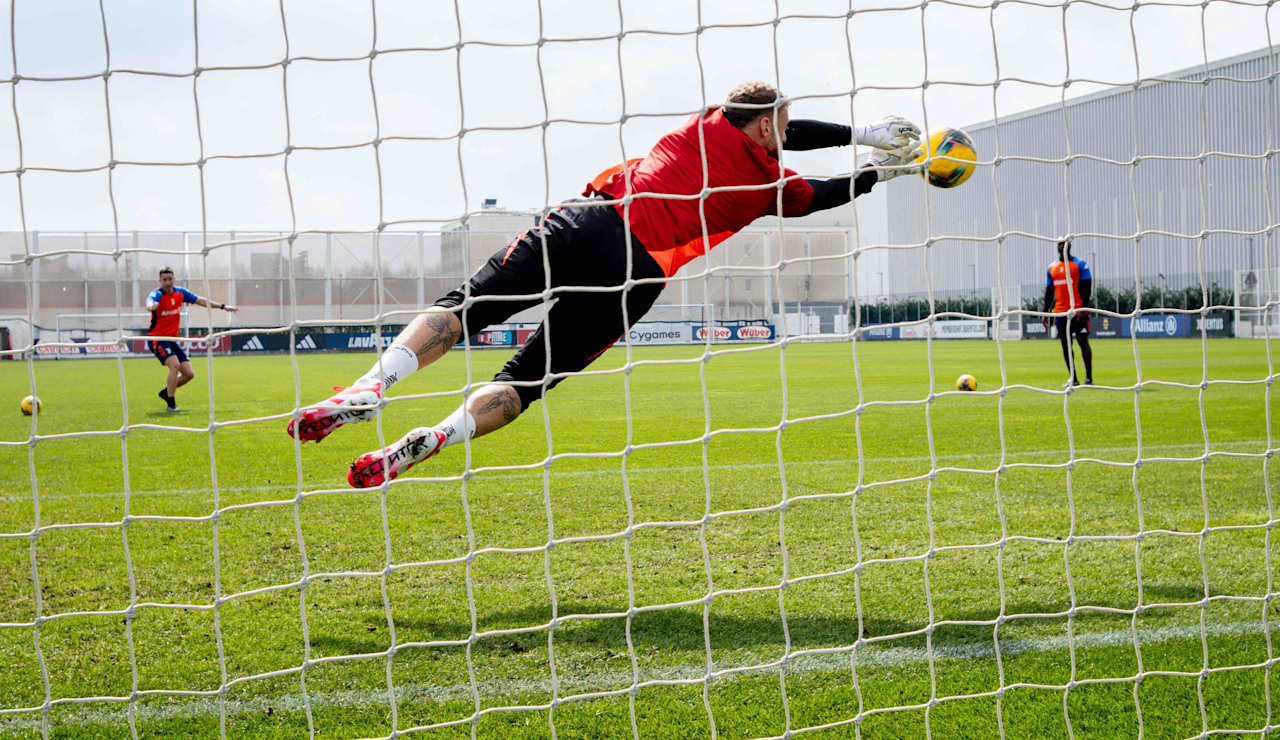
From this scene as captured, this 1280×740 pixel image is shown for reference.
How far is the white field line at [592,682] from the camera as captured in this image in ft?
9.02

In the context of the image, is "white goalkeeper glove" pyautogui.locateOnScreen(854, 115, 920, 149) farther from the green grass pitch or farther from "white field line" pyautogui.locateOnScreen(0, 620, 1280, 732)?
"white field line" pyautogui.locateOnScreen(0, 620, 1280, 732)

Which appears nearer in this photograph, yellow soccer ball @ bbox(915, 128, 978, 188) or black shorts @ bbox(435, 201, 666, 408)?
black shorts @ bbox(435, 201, 666, 408)

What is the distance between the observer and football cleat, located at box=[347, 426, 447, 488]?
328 cm

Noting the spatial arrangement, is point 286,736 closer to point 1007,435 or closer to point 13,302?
point 1007,435

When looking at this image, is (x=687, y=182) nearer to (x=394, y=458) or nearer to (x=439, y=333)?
(x=439, y=333)

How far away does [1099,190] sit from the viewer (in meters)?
36.3

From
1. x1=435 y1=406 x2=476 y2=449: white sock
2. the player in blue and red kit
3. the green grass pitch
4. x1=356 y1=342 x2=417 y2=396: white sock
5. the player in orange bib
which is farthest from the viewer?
the player in orange bib

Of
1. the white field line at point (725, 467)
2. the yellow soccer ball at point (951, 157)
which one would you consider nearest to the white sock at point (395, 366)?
the yellow soccer ball at point (951, 157)

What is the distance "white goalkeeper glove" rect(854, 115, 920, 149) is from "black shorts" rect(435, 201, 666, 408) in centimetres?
95

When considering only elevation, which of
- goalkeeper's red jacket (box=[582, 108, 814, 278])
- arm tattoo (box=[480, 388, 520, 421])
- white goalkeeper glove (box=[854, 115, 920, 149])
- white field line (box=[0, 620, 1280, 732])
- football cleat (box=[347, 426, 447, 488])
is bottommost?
white field line (box=[0, 620, 1280, 732])

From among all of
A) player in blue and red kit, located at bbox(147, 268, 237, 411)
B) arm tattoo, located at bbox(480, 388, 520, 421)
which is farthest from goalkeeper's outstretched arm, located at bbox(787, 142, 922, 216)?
player in blue and red kit, located at bbox(147, 268, 237, 411)

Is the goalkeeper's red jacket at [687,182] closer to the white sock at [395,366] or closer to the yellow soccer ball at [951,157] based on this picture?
the yellow soccer ball at [951,157]

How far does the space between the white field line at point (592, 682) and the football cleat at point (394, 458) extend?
0.68 metres

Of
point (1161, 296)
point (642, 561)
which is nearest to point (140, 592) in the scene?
point (642, 561)
